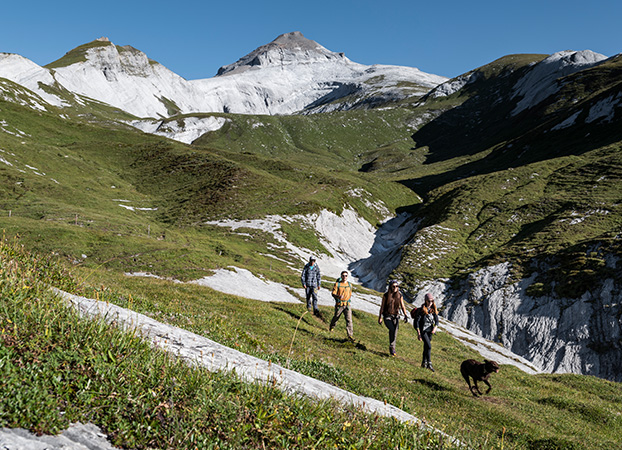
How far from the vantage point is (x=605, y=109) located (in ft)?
382

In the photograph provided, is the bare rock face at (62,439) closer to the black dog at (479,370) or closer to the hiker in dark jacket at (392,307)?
the black dog at (479,370)

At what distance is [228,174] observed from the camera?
98625 mm

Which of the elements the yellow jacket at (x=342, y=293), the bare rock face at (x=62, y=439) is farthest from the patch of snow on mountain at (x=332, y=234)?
the bare rock face at (x=62, y=439)

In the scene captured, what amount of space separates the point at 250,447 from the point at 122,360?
76.9 inches

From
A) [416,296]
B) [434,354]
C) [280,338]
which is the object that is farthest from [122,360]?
[416,296]

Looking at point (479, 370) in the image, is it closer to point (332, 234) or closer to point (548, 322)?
point (548, 322)

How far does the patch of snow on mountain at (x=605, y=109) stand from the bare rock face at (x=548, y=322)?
339 feet

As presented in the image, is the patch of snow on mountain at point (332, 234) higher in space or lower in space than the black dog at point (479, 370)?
higher

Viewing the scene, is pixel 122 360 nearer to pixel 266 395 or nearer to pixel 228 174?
pixel 266 395

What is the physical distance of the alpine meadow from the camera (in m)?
4.12

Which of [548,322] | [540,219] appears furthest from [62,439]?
[540,219]

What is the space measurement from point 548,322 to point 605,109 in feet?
390

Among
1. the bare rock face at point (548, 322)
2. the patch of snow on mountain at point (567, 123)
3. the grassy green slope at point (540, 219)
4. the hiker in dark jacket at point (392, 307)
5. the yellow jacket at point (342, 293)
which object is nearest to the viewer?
the hiker in dark jacket at point (392, 307)

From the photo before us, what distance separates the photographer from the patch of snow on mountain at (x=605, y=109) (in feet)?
369
